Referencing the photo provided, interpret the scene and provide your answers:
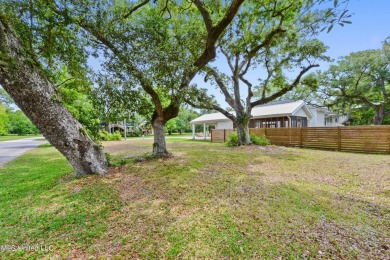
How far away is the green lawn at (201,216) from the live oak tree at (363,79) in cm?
1758

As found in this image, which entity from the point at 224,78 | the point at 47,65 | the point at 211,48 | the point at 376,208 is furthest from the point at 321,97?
the point at 47,65

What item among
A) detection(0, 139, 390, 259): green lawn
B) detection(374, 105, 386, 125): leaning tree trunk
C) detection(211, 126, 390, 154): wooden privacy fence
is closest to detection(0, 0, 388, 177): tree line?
detection(0, 139, 390, 259): green lawn

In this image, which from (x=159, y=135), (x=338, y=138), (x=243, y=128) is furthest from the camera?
(x=243, y=128)

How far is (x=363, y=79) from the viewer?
17812 millimetres

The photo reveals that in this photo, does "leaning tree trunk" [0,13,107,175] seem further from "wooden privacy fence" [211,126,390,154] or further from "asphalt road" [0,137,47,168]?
"wooden privacy fence" [211,126,390,154]

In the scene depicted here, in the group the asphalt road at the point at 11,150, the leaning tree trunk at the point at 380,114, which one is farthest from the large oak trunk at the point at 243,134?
the leaning tree trunk at the point at 380,114

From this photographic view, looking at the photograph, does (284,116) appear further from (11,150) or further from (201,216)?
(11,150)

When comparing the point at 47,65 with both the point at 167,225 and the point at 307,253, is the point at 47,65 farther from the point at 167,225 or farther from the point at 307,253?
the point at 307,253

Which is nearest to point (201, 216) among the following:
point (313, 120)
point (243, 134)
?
point (243, 134)

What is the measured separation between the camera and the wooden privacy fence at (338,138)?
A: 9.27 meters

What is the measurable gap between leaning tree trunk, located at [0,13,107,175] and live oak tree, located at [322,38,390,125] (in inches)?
897

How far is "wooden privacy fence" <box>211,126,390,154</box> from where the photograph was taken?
30.4 ft

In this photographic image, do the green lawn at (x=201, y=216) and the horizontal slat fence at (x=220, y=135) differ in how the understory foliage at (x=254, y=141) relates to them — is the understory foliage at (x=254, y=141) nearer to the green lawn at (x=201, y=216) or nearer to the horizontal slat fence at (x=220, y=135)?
the horizontal slat fence at (x=220, y=135)

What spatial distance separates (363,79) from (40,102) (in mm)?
24856
